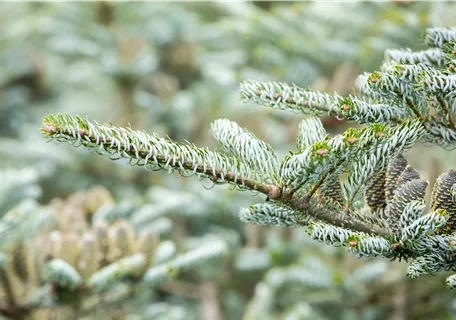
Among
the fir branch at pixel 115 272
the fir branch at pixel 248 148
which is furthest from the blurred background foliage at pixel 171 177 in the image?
the fir branch at pixel 248 148

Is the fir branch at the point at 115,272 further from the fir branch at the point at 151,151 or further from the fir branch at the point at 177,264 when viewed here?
the fir branch at the point at 151,151

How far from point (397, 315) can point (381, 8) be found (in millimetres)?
771

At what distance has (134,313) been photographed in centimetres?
97

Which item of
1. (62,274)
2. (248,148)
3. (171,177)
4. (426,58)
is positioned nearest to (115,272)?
(62,274)

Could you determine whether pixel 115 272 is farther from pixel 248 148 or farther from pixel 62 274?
pixel 248 148

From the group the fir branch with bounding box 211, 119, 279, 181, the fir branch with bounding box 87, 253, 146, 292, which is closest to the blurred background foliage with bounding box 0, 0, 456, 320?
the fir branch with bounding box 87, 253, 146, 292

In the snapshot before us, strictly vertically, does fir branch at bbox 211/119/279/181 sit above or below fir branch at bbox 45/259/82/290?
above

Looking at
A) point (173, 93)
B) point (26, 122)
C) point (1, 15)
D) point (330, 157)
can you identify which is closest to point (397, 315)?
point (330, 157)

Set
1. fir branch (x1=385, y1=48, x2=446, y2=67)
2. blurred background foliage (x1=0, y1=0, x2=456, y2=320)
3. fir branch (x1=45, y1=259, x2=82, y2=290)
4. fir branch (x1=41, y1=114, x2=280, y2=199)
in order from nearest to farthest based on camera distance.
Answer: fir branch (x1=41, y1=114, x2=280, y2=199) < fir branch (x1=385, y1=48, x2=446, y2=67) < fir branch (x1=45, y1=259, x2=82, y2=290) < blurred background foliage (x1=0, y1=0, x2=456, y2=320)

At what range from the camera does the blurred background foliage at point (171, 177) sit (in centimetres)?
80

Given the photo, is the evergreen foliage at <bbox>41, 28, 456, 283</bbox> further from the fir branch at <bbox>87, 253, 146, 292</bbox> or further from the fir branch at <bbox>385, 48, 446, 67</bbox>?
the fir branch at <bbox>87, 253, 146, 292</bbox>

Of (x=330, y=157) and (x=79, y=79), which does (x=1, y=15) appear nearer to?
(x=79, y=79)

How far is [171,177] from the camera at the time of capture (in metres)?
1.43

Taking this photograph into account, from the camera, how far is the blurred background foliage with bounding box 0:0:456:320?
2.63 feet
